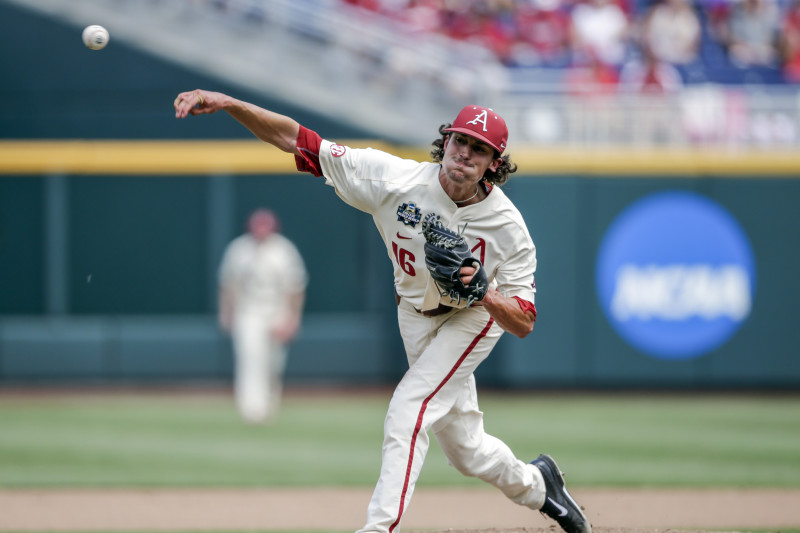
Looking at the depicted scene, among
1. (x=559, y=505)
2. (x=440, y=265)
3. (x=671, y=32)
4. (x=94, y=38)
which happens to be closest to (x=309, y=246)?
(x=671, y=32)

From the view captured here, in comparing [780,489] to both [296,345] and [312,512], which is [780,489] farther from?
[296,345]

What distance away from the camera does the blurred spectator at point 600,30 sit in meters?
14.3

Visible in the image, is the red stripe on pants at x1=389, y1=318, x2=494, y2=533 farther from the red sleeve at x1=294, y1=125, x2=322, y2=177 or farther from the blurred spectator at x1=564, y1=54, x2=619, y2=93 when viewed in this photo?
the blurred spectator at x1=564, y1=54, x2=619, y2=93

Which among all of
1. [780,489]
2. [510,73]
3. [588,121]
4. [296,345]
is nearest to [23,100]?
[296,345]

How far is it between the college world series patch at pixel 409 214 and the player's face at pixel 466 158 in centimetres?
22

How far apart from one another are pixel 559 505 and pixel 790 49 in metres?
A: 10.5

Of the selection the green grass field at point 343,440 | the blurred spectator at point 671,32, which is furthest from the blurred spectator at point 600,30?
the green grass field at point 343,440

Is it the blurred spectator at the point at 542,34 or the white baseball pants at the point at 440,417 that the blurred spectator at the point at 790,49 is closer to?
the blurred spectator at the point at 542,34

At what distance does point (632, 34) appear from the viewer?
14.6 metres

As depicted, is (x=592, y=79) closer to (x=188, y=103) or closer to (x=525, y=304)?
(x=525, y=304)

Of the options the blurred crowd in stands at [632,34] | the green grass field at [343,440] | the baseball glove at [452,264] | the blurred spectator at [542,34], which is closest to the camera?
the baseball glove at [452,264]

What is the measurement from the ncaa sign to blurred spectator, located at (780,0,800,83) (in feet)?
7.00

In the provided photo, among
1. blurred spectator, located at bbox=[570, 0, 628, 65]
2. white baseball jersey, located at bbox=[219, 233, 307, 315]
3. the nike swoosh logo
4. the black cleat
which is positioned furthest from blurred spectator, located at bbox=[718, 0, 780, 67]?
the nike swoosh logo

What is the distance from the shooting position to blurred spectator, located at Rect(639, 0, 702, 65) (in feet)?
46.9
